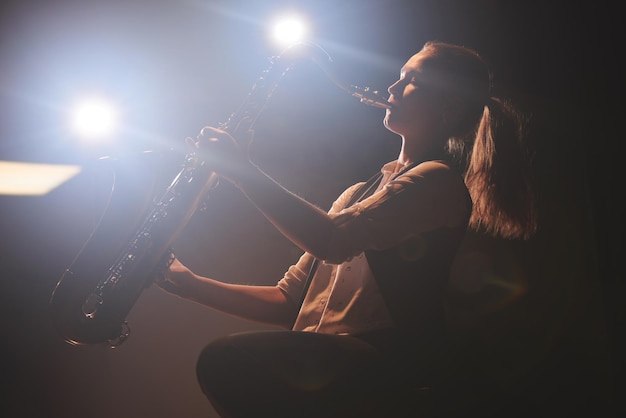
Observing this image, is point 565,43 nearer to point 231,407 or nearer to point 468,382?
point 468,382

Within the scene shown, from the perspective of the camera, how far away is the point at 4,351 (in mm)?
1891

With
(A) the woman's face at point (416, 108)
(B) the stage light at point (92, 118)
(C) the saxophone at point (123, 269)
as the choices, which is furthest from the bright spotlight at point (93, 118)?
(A) the woman's face at point (416, 108)

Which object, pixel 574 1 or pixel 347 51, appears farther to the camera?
pixel 347 51

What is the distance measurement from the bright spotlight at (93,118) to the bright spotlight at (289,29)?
747 millimetres

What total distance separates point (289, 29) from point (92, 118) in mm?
892

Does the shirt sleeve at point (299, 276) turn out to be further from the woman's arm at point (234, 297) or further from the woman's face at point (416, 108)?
the woman's face at point (416, 108)

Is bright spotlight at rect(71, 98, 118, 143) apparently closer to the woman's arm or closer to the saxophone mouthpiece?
the woman's arm

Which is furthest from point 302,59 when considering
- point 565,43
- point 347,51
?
point 565,43

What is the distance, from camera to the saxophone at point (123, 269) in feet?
4.47

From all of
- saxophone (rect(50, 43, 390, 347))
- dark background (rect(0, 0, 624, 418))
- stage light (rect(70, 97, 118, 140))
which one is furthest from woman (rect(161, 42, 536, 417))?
stage light (rect(70, 97, 118, 140))

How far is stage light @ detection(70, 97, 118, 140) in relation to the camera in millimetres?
2111

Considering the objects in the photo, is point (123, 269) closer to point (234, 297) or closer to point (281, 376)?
point (234, 297)

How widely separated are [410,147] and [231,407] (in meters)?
0.87

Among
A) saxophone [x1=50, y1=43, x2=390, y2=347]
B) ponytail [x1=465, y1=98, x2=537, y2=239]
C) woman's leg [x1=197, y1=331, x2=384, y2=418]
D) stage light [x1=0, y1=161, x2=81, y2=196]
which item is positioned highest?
ponytail [x1=465, y1=98, x2=537, y2=239]
